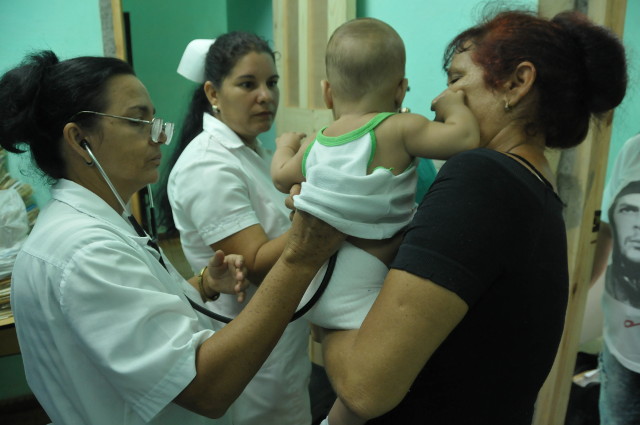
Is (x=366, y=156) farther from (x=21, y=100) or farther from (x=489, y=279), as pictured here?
(x=21, y=100)

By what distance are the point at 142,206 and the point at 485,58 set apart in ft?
8.37

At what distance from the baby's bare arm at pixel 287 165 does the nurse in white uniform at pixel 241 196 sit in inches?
5.6

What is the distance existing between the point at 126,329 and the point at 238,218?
530mm

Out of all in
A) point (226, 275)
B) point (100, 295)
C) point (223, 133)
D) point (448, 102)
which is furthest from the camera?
point (223, 133)

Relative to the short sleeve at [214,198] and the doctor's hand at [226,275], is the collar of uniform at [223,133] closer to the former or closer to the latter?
the short sleeve at [214,198]

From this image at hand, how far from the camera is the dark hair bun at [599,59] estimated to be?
0.90m

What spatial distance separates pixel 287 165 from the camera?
1.19m

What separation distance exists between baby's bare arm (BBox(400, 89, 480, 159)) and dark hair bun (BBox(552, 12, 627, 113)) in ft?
0.75

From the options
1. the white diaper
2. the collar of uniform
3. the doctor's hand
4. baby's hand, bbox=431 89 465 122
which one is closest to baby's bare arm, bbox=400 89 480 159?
baby's hand, bbox=431 89 465 122

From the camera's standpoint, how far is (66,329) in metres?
0.89

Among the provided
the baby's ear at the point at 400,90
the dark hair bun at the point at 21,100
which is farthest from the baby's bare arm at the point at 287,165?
the dark hair bun at the point at 21,100

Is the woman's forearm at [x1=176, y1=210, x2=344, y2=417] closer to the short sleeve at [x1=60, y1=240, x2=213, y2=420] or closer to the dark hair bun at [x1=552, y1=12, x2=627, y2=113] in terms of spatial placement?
the short sleeve at [x1=60, y1=240, x2=213, y2=420]

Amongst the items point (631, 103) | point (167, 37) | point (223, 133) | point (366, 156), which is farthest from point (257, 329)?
point (167, 37)

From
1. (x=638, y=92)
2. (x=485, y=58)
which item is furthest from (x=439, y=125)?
(x=638, y=92)
